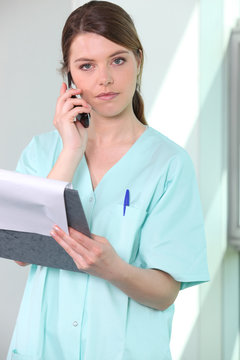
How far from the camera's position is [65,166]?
4.31 feet

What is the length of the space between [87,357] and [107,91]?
0.58 m

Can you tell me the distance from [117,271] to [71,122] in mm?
380

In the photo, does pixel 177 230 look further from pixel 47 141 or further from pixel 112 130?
pixel 47 141

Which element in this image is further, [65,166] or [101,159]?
[101,159]

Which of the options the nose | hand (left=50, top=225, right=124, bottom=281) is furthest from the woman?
hand (left=50, top=225, right=124, bottom=281)

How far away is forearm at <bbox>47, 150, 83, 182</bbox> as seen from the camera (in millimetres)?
1312

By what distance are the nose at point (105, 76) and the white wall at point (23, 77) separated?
85 cm

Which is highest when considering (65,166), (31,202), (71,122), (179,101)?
(179,101)

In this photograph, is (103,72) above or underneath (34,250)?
above

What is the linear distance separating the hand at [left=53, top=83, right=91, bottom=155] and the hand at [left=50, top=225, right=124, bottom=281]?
277 millimetres

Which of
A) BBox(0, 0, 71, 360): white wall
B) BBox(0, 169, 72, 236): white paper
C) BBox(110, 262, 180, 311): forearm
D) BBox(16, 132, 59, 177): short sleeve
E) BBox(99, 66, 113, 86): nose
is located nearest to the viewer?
BBox(0, 169, 72, 236): white paper

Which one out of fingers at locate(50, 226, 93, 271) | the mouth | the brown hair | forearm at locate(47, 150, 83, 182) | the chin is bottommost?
fingers at locate(50, 226, 93, 271)

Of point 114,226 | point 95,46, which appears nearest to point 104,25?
point 95,46

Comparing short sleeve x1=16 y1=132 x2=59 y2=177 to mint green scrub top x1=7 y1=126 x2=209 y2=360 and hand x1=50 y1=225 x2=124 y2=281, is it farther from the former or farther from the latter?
hand x1=50 y1=225 x2=124 y2=281
